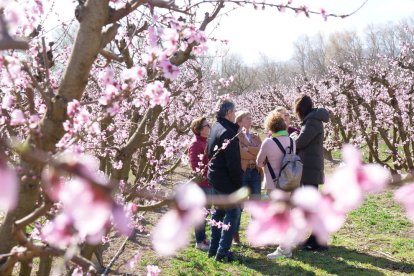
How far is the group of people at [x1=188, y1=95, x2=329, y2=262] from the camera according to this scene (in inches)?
176

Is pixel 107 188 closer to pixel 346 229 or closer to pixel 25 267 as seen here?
pixel 25 267

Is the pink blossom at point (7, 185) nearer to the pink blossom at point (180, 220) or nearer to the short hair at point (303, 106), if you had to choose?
the pink blossom at point (180, 220)

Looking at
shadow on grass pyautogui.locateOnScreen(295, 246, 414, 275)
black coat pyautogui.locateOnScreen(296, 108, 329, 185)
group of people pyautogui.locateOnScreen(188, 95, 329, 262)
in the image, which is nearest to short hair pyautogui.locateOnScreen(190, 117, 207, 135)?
group of people pyautogui.locateOnScreen(188, 95, 329, 262)

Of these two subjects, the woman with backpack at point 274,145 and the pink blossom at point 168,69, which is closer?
the pink blossom at point 168,69

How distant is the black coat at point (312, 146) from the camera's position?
4.80 metres

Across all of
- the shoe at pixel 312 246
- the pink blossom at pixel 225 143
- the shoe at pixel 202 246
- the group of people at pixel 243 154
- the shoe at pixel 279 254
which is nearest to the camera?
the pink blossom at pixel 225 143

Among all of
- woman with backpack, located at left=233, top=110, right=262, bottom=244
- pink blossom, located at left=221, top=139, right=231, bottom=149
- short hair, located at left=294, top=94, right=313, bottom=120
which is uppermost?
short hair, located at left=294, top=94, right=313, bottom=120

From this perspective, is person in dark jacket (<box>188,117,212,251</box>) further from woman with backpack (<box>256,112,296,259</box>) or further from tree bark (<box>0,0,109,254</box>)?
tree bark (<box>0,0,109,254</box>)

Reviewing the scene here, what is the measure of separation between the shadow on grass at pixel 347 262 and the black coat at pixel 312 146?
890 millimetres

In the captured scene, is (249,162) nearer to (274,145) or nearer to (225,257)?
(274,145)

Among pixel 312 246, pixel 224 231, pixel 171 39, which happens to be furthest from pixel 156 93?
pixel 312 246

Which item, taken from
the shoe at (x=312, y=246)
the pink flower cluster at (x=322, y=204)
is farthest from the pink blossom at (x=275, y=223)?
the shoe at (x=312, y=246)

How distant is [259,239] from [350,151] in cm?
24

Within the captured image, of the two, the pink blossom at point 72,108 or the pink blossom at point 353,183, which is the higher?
the pink blossom at point 72,108
